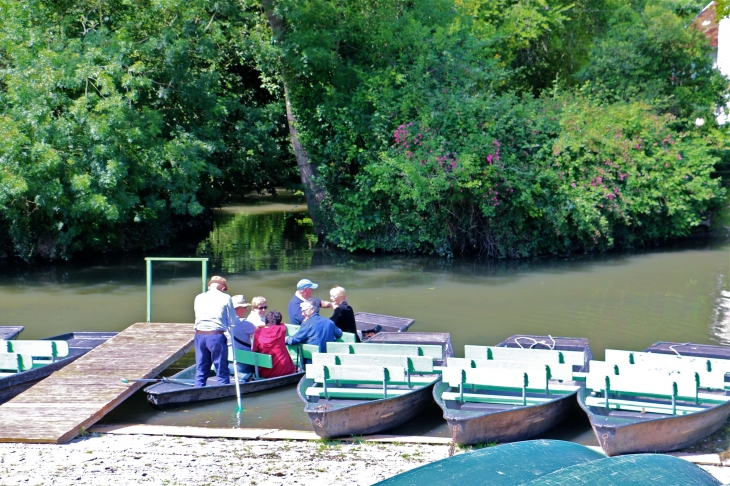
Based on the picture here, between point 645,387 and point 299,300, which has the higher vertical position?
point 299,300

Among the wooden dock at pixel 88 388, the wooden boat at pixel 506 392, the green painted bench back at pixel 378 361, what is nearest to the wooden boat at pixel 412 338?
the wooden boat at pixel 506 392

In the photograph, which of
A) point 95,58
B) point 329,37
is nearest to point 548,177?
point 329,37

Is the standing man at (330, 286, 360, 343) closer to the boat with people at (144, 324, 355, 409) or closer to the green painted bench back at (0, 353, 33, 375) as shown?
the boat with people at (144, 324, 355, 409)

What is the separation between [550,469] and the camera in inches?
119

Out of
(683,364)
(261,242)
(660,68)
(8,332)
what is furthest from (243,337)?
(660,68)

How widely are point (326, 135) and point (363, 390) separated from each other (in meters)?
15.7

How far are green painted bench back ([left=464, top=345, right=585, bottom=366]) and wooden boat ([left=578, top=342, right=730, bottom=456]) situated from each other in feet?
1.54

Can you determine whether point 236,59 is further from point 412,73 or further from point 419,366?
point 419,366

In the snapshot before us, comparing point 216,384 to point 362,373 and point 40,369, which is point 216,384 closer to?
point 362,373

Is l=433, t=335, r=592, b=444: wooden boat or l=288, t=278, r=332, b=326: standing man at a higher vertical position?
l=288, t=278, r=332, b=326: standing man

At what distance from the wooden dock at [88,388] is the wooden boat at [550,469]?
629 cm

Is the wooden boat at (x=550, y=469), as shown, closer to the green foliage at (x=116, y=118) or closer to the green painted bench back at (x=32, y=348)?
the green painted bench back at (x=32, y=348)

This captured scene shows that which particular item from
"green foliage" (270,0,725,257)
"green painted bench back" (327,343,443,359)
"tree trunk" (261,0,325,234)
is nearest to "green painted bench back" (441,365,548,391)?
"green painted bench back" (327,343,443,359)

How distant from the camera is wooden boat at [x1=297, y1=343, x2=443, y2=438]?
8680 mm
